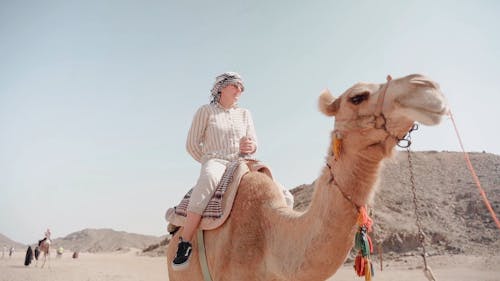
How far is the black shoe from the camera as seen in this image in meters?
3.62

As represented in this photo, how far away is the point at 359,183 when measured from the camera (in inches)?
103

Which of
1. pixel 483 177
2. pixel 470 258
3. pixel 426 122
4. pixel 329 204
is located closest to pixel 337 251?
pixel 329 204

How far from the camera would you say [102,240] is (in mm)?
93438

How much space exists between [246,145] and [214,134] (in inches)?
15.3

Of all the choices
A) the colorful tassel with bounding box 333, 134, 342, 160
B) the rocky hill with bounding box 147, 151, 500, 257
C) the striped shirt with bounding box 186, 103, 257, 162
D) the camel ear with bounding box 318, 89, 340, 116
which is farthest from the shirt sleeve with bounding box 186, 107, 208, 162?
the rocky hill with bounding box 147, 151, 500, 257

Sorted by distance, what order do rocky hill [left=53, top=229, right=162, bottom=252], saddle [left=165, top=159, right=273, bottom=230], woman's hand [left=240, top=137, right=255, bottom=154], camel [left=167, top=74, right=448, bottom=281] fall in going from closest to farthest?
camel [left=167, top=74, right=448, bottom=281], saddle [left=165, top=159, right=273, bottom=230], woman's hand [left=240, top=137, right=255, bottom=154], rocky hill [left=53, top=229, right=162, bottom=252]

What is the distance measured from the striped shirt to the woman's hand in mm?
120

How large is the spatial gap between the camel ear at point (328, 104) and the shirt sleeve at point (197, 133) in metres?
1.84

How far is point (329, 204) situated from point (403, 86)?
36.2 inches

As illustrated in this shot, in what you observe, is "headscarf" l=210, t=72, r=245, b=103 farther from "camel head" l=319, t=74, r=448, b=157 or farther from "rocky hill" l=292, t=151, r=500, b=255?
"rocky hill" l=292, t=151, r=500, b=255

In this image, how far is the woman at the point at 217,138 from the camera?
3.88 metres

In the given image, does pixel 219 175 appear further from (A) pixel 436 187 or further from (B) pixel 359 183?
(A) pixel 436 187

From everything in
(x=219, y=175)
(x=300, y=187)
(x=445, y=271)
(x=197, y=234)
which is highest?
(x=300, y=187)

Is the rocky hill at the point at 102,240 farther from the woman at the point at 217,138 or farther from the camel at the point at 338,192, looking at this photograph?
the camel at the point at 338,192
